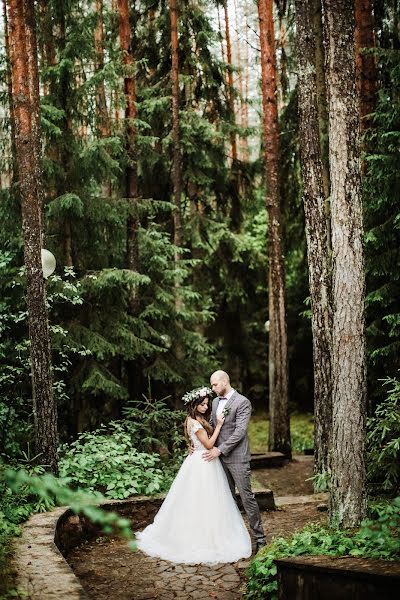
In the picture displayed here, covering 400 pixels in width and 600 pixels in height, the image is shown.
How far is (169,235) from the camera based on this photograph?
45.4ft

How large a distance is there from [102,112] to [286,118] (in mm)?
5163

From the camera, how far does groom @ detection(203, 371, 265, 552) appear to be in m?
7.02

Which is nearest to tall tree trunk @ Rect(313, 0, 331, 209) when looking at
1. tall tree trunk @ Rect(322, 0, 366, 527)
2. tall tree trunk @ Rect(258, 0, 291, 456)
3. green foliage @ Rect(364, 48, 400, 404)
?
green foliage @ Rect(364, 48, 400, 404)

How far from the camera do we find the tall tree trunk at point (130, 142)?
516 inches

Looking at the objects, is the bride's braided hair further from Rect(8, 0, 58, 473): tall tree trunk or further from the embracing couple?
Rect(8, 0, 58, 473): tall tree trunk

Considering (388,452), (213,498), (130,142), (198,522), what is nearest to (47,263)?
(213,498)

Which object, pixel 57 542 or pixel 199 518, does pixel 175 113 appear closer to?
pixel 199 518

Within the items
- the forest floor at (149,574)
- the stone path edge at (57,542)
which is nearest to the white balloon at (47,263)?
the stone path edge at (57,542)

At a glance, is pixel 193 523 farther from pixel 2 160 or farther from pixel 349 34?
pixel 2 160

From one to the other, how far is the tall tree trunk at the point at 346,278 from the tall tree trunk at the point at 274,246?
25.8 ft

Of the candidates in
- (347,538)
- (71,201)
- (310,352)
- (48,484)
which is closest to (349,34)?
(347,538)

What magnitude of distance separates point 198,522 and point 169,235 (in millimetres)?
7903

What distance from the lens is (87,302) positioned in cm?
1233

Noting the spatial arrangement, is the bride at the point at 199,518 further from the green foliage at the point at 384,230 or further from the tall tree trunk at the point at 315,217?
the green foliage at the point at 384,230
